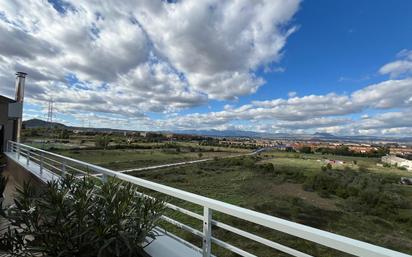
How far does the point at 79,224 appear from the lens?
1.65 metres

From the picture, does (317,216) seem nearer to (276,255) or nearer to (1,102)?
(276,255)

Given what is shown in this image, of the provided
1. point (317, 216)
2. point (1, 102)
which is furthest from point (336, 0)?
point (1, 102)

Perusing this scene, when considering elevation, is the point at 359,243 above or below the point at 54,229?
above

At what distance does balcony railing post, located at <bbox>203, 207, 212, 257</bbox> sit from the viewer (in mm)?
1693

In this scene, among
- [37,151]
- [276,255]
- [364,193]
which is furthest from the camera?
[364,193]

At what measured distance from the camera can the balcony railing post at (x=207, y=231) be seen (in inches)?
66.7

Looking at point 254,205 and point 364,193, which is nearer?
point 254,205

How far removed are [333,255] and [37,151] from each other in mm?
8341

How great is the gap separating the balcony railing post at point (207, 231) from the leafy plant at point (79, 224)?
0.29 meters

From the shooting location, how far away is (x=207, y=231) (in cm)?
171

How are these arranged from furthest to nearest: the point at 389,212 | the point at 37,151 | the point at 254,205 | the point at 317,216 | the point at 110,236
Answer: the point at 389,212
the point at 254,205
the point at 317,216
the point at 37,151
the point at 110,236

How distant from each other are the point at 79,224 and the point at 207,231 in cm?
78

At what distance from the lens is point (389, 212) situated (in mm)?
15156

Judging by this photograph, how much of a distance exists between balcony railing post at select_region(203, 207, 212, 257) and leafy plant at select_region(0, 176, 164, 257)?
0.29 meters
